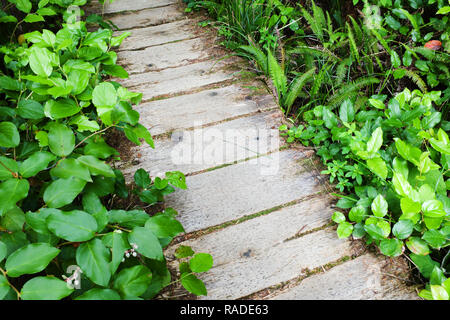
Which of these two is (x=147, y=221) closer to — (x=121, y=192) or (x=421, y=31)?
(x=121, y=192)

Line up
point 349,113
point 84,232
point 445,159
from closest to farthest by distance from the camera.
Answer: point 84,232 → point 445,159 → point 349,113

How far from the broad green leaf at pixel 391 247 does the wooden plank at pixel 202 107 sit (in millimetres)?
1244

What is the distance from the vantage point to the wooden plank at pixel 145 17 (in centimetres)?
324

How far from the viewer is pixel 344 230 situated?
1.70m

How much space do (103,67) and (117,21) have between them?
1691 mm

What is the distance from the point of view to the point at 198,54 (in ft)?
9.53

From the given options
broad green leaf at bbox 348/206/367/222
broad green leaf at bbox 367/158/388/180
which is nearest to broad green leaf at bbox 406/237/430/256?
broad green leaf at bbox 348/206/367/222

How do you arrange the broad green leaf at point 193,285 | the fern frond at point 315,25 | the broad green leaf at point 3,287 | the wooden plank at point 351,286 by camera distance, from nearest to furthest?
the broad green leaf at point 3,287 < the broad green leaf at point 193,285 < the wooden plank at point 351,286 < the fern frond at point 315,25

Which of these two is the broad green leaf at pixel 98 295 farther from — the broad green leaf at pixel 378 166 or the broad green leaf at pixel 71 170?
the broad green leaf at pixel 378 166

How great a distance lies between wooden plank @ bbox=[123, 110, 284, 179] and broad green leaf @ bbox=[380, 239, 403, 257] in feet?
2.93

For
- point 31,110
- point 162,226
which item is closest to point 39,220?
point 162,226

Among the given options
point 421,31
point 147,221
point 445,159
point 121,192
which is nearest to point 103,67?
point 121,192

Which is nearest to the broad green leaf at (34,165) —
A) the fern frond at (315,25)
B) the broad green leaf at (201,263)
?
the broad green leaf at (201,263)

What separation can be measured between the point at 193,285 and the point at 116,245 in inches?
15.1
